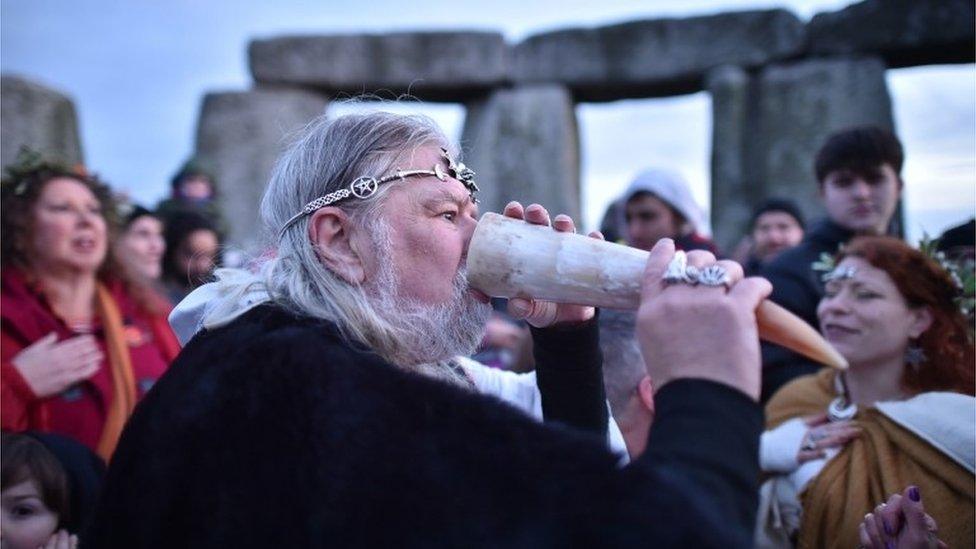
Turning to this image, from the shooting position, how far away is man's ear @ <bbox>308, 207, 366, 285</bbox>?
190cm

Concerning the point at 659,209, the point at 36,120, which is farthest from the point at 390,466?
the point at 36,120

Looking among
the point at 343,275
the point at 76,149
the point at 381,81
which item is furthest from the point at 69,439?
the point at 381,81

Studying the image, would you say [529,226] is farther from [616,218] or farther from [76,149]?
[76,149]

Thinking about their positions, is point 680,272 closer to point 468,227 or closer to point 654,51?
point 468,227

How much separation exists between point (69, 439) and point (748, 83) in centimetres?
651

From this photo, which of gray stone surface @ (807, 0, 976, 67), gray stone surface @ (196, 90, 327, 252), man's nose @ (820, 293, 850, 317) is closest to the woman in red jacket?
man's nose @ (820, 293, 850, 317)

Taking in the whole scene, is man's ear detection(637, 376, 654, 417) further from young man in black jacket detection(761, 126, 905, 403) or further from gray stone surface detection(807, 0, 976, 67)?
gray stone surface detection(807, 0, 976, 67)

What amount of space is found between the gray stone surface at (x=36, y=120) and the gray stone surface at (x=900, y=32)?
5785mm

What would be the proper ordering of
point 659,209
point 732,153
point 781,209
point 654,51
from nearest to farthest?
point 659,209, point 781,209, point 732,153, point 654,51

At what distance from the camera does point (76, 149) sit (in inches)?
258

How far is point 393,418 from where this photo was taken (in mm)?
1444

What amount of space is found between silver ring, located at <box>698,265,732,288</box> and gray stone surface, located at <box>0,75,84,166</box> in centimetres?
500

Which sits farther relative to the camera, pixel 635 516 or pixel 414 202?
pixel 414 202

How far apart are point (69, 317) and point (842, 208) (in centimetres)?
329
